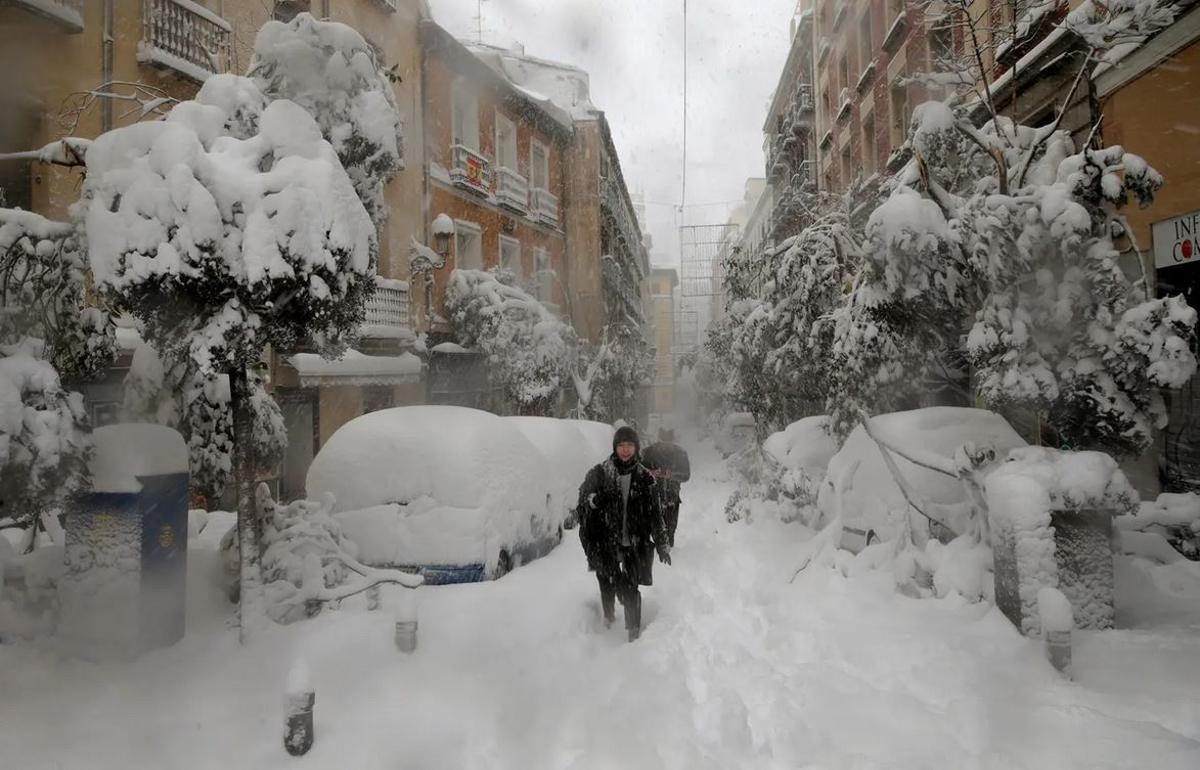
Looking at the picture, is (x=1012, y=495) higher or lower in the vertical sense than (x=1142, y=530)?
higher

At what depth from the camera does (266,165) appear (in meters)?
4.49

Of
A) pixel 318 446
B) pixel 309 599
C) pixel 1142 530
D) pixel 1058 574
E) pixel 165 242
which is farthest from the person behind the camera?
pixel 318 446

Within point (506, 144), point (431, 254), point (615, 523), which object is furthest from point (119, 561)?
point (506, 144)

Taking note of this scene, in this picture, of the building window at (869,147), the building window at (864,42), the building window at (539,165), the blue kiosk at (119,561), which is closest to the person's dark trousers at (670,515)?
the blue kiosk at (119,561)

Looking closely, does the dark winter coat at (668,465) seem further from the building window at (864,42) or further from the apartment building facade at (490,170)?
the building window at (864,42)

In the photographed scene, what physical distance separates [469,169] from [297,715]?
16.1 meters


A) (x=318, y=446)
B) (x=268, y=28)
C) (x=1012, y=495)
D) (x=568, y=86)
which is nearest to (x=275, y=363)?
(x=318, y=446)

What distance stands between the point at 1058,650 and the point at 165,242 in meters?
5.35

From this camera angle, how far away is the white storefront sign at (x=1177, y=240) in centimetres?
778

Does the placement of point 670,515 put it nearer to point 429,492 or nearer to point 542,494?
point 542,494

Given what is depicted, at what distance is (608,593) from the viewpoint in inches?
219

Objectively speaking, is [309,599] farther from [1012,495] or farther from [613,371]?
[613,371]

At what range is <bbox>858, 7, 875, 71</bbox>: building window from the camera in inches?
794

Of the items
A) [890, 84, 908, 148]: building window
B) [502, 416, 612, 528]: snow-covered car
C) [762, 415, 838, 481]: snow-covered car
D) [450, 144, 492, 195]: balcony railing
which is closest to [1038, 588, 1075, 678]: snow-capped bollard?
[762, 415, 838, 481]: snow-covered car
